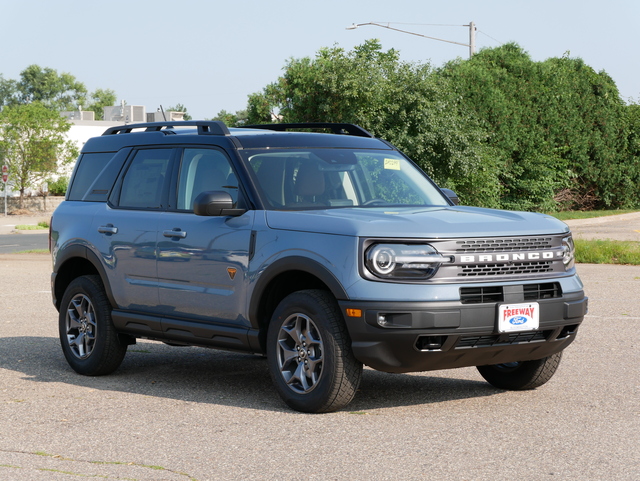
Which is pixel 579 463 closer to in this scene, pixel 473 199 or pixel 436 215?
pixel 436 215

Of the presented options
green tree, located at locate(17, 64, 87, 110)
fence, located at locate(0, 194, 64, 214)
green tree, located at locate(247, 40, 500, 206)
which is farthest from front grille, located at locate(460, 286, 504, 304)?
green tree, located at locate(17, 64, 87, 110)

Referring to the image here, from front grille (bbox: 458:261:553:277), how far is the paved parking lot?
92 cm

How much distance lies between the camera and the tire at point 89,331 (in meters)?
8.23

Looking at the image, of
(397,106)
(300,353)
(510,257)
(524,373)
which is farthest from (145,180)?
(397,106)

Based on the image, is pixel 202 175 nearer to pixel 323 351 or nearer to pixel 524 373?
pixel 323 351

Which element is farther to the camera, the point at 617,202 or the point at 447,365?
the point at 617,202

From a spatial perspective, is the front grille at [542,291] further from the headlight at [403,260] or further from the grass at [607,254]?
the grass at [607,254]

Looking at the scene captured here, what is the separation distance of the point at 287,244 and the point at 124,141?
2.51 meters

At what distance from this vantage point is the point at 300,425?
6293mm

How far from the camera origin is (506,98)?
4100 centimetres

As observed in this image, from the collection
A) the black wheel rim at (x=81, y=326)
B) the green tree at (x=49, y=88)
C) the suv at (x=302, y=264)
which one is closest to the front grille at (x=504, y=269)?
the suv at (x=302, y=264)

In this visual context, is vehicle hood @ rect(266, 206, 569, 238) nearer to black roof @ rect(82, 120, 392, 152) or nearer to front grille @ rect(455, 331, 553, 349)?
front grille @ rect(455, 331, 553, 349)

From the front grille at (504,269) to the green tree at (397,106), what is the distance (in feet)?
87.2

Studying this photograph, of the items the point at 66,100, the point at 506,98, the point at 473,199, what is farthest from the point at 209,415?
the point at 66,100
